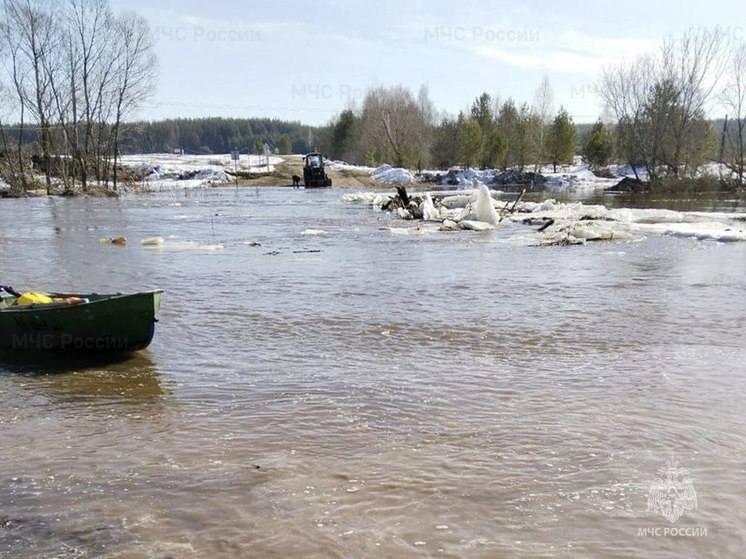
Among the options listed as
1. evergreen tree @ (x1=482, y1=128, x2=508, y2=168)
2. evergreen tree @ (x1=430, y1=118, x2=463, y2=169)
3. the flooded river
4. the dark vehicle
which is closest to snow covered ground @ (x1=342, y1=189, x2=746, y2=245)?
the flooded river

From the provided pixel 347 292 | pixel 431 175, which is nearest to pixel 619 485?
pixel 347 292

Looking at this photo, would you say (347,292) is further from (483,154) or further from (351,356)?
(483,154)

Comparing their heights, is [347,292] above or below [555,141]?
below

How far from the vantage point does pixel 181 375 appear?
736 centimetres

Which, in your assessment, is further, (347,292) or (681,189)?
(681,189)

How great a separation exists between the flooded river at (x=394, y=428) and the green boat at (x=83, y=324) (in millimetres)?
283

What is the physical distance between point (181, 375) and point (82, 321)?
135 centimetres

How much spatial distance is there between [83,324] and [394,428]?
4111mm

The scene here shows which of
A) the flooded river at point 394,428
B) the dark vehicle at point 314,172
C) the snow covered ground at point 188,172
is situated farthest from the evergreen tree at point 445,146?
the flooded river at point 394,428

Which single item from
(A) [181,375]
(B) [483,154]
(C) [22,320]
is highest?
(B) [483,154]

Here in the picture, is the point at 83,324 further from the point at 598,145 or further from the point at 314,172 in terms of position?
the point at 598,145

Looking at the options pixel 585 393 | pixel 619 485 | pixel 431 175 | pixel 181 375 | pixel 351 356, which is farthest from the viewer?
pixel 431 175

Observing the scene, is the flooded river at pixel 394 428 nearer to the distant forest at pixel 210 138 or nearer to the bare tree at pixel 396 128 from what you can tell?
the bare tree at pixel 396 128

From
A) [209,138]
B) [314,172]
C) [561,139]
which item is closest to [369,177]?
[314,172]
